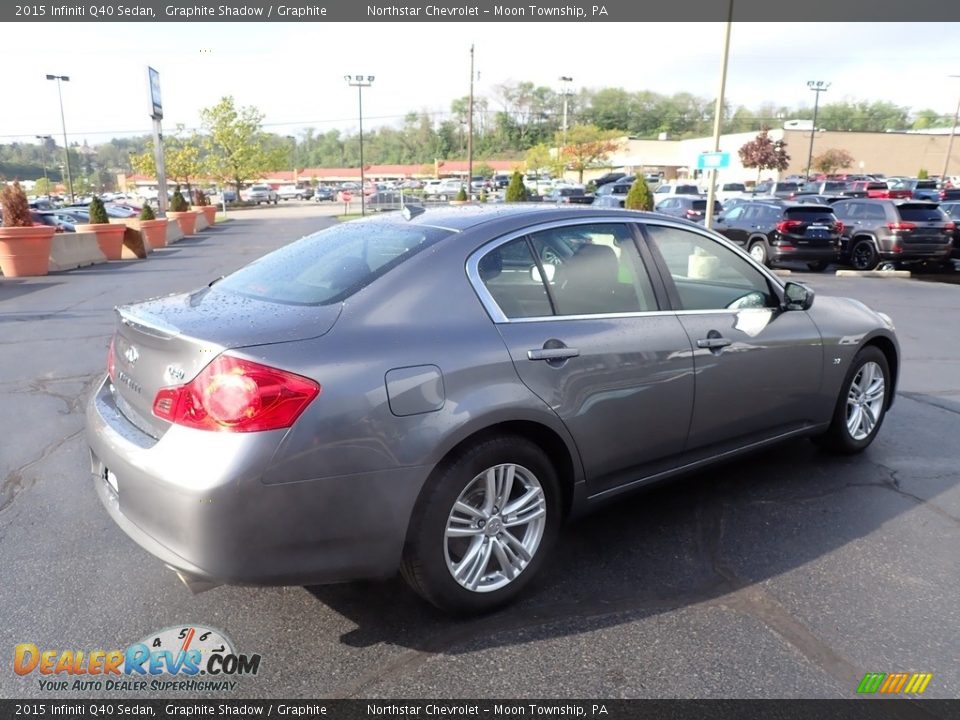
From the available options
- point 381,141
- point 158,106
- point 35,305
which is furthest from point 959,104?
point 381,141

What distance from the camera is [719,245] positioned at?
409 cm

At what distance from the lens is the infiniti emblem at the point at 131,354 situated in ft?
9.50

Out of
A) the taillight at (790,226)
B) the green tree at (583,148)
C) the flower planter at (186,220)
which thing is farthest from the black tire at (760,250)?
the green tree at (583,148)

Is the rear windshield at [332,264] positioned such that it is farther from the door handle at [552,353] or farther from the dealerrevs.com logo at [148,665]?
the dealerrevs.com logo at [148,665]

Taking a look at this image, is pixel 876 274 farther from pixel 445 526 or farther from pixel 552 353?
pixel 445 526

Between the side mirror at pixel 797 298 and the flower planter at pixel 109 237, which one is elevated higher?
the side mirror at pixel 797 298

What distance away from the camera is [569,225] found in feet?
11.3

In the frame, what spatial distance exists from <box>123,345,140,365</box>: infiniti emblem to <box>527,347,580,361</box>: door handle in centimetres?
161

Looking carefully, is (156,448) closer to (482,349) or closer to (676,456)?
(482,349)

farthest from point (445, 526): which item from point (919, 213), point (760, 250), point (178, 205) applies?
point (178, 205)

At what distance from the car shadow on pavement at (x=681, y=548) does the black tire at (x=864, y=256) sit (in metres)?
13.5

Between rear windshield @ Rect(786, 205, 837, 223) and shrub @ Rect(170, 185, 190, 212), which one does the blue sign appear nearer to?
rear windshield @ Rect(786, 205, 837, 223)

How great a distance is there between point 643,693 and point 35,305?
38.5 feet

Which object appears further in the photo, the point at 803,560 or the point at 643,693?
the point at 803,560
